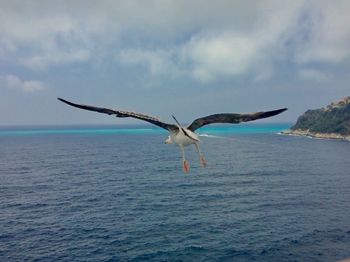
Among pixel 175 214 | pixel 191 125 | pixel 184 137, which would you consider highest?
pixel 191 125

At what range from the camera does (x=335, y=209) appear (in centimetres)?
7831

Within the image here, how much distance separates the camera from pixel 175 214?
241ft

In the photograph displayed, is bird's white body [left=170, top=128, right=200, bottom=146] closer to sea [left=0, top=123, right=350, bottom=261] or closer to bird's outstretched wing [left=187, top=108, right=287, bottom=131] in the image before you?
bird's outstretched wing [left=187, top=108, right=287, bottom=131]

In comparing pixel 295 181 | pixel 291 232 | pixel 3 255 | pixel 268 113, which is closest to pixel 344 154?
pixel 295 181

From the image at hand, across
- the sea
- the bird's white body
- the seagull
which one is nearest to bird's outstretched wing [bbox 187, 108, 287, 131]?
the seagull

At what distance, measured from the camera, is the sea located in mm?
56000

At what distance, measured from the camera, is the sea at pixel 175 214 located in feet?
184

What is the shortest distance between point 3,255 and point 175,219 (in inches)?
1183

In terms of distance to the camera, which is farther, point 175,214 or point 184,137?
point 175,214

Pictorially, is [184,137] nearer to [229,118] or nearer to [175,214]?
[229,118]

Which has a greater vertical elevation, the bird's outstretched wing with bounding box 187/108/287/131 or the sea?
the bird's outstretched wing with bounding box 187/108/287/131

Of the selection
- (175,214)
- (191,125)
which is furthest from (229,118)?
(175,214)

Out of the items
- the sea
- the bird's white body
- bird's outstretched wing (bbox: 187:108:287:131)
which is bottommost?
the sea

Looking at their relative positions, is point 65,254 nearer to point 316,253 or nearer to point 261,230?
point 261,230
